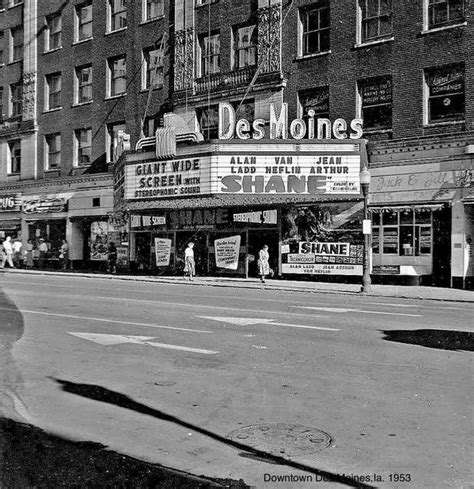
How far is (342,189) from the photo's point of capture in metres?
26.7

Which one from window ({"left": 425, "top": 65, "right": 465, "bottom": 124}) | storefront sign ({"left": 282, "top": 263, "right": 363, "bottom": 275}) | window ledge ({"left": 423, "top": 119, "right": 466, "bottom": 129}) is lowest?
storefront sign ({"left": 282, "top": 263, "right": 363, "bottom": 275})

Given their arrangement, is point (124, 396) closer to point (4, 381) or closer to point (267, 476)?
point (4, 381)

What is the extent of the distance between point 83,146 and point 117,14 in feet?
25.0

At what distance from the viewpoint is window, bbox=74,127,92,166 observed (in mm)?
39344

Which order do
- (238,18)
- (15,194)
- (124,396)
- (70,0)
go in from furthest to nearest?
(15,194) < (70,0) < (238,18) < (124,396)

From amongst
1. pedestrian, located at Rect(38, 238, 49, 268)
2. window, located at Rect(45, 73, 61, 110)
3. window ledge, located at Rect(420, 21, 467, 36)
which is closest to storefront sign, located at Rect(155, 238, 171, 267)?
pedestrian, located at Rect(38, 238, 49, 268)

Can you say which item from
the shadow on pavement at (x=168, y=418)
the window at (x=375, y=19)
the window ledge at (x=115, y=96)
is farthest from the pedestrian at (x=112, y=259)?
the shadow on pavement at (x=168, y=418)

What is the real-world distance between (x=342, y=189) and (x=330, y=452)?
21.8 metres

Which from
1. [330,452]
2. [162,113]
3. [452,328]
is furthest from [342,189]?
[330,452]

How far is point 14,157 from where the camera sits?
1767 inches

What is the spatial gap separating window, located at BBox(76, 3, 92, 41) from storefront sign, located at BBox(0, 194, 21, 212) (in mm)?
11003

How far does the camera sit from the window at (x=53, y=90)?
136 ft

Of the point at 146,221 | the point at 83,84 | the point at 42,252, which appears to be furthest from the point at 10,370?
the point at 42,252

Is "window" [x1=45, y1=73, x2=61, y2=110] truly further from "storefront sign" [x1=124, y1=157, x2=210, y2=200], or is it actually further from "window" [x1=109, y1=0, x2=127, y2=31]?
"storefront sign" [x1=124, y1=157, x2=210, y2=200]
